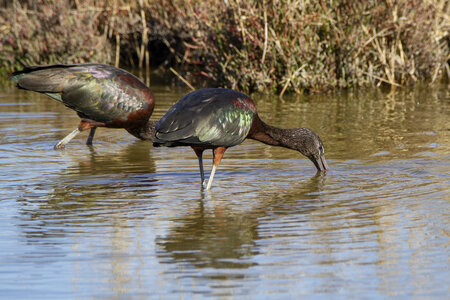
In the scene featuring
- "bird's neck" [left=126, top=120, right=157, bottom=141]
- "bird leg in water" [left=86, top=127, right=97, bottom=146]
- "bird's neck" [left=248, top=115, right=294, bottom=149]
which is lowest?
"bird leg in water" [left=86, top=127, right=97, bottom=146]

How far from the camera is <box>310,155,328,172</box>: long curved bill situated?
7.64m

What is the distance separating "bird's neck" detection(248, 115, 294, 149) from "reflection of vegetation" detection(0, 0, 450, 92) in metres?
4.29

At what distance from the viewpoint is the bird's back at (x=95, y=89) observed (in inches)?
340

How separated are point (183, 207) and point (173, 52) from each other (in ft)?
27.0

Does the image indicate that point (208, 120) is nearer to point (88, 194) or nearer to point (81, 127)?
point (88, 194)

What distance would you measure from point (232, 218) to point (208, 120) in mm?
1135

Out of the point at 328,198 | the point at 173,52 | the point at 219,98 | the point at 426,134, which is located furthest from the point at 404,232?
the point at 173,52

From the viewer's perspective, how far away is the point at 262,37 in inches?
Answer: 481

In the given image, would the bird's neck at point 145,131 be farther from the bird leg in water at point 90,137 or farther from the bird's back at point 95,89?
the bird leg in water at point 90,137

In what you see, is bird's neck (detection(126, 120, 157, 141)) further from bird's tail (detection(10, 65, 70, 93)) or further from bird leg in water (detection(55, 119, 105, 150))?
bird's tail (detection(10, 65, 70, 93))

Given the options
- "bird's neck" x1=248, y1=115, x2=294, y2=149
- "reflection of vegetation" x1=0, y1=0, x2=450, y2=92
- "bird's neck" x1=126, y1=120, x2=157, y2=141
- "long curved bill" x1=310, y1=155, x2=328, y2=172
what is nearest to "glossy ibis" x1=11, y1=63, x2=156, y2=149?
"bird's neck" x1=126, y1=120, x2=157, y2=141

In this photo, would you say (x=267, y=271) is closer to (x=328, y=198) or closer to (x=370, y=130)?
(x=328, y=198)

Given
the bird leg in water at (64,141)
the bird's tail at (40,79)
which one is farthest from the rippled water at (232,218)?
the bird's tail at (40,79)

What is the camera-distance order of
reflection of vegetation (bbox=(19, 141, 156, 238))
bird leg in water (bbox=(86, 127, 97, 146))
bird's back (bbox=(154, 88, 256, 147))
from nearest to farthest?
reflection of vegetation (bbox=(19, 141, 156, 238))
bird's back (bbox=(154, 88, 256, 147))
bird leg in water (bbox=(86, 127, 97, 146))
